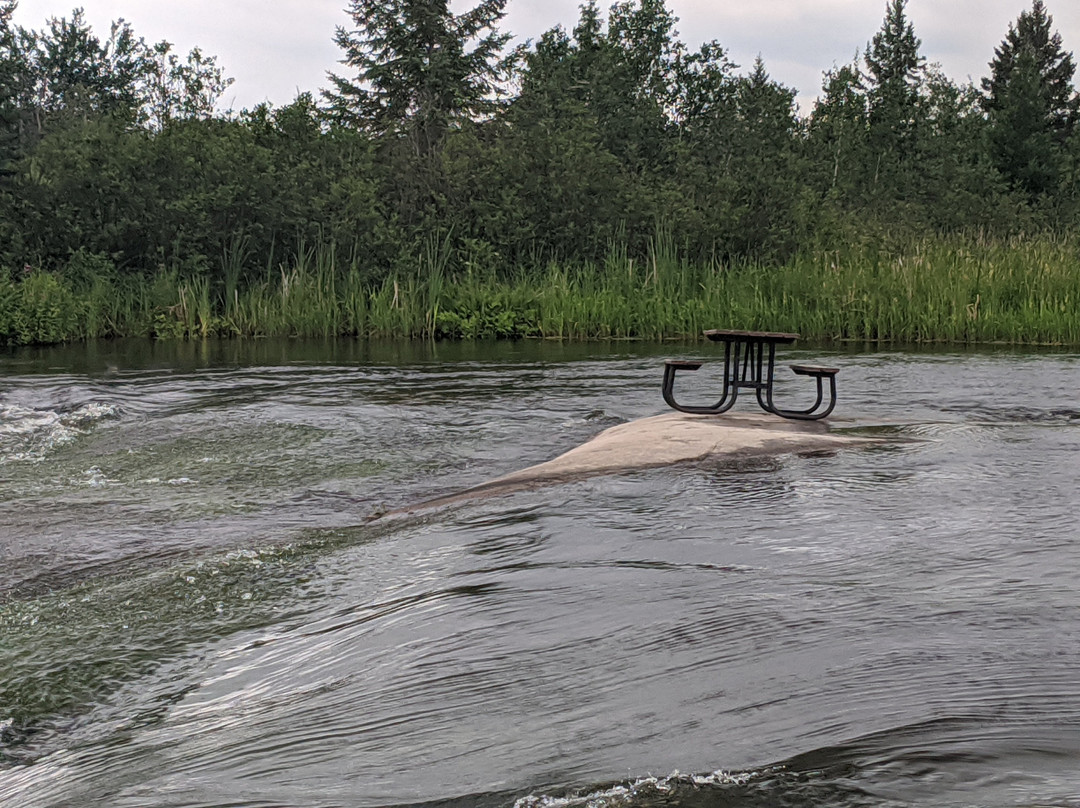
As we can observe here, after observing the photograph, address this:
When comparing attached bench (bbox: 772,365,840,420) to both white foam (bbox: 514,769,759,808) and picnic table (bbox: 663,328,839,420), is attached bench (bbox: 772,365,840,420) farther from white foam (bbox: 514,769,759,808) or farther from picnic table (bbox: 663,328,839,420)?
white foam (bbox: 514,769,759,808)

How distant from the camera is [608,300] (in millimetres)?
18234

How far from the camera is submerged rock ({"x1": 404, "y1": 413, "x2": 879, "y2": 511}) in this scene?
20.2 feet

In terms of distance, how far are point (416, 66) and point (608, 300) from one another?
68.2ft

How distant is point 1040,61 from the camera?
56.8 m

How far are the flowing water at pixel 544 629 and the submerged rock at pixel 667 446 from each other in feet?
0.63

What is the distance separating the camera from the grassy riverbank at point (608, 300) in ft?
52.0

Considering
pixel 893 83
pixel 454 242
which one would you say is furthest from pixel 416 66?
pixel 893 83

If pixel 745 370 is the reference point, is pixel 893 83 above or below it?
above

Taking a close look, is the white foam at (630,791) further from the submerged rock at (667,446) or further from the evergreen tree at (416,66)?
the evergreen tree at (416,66)

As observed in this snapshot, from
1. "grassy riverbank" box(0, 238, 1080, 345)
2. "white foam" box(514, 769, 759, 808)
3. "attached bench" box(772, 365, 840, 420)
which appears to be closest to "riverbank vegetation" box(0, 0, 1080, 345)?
"grassy riverbank" box(0, 238, 1080, 345)

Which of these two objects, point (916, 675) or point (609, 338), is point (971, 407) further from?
point (609, 338)

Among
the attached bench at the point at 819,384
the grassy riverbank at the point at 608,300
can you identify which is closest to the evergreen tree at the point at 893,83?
the grassy riverbank at the point at 608,300

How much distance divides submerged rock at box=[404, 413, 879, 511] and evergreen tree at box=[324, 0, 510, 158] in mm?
29307

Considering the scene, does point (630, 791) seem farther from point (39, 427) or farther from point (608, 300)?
point (608, 300)
